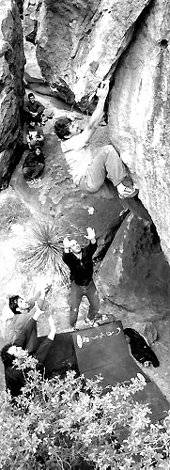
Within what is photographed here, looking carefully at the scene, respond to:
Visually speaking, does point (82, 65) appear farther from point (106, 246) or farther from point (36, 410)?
point (36, 410)

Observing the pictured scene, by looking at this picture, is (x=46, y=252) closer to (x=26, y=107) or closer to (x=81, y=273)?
(x=81, y=273)

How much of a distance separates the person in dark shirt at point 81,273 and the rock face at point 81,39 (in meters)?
2.17

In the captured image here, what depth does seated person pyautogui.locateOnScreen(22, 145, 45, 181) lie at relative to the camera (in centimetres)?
1104

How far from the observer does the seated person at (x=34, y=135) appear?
11398mm

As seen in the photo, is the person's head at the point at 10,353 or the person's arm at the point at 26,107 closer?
the person's head at the point at 10,353

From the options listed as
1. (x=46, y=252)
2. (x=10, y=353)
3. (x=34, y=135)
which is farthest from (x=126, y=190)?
(x=34, y=135)

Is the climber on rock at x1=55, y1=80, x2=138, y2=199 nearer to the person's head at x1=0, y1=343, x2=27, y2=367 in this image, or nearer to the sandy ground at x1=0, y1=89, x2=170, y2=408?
the sandy ground at x1=0, y1=89, x2=170, y2=408

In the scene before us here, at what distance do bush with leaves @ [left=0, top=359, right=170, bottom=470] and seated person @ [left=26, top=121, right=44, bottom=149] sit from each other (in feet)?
22.4

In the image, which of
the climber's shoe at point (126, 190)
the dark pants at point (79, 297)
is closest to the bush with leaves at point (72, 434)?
the dark pants at point (79, 297)

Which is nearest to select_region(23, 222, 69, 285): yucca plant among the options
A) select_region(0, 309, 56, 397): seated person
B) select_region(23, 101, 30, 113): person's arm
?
select_region(0, 309, 56, 397): seated person

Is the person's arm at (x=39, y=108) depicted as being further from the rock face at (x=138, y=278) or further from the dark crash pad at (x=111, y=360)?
the dark crash pad at (x=111, y=360)

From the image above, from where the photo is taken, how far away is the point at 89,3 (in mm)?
8891

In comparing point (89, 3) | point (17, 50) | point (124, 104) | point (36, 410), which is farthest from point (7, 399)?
point (17, 50)

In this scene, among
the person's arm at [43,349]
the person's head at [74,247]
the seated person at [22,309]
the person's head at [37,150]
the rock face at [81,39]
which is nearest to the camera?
the seated person at [22,309]
